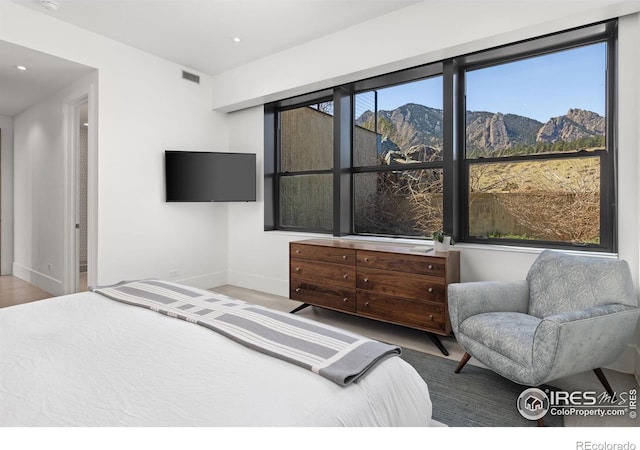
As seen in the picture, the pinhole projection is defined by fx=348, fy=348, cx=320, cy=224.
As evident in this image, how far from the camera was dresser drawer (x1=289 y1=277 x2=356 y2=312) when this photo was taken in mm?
3246

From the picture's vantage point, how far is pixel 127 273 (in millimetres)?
3879

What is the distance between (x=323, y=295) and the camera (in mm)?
3430

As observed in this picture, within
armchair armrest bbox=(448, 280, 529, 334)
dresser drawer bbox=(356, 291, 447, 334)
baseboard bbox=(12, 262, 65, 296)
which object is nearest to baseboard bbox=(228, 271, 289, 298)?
dresser drawer bbox=(356, 291, 447, 334)

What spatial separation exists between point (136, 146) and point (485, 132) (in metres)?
3.66

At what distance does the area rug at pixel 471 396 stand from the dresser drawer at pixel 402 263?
670 mm

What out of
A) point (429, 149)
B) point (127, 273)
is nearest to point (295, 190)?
point (429, 149)

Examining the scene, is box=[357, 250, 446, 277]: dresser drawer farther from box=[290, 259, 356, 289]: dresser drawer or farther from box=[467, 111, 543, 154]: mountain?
box=[467, 111, 543, 154]: mountain

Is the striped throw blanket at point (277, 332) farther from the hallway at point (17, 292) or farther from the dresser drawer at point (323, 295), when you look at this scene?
the hallway at point (17, 292)

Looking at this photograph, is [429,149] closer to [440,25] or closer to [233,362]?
[440,25]

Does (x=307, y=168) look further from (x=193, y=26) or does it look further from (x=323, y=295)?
(x=193, y=26)

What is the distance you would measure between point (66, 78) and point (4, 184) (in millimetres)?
3132

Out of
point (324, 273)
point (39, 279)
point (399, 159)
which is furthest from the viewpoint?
point (39, 279)

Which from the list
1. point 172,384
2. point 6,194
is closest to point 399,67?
point 172,384

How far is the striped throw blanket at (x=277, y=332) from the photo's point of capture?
1222mm
